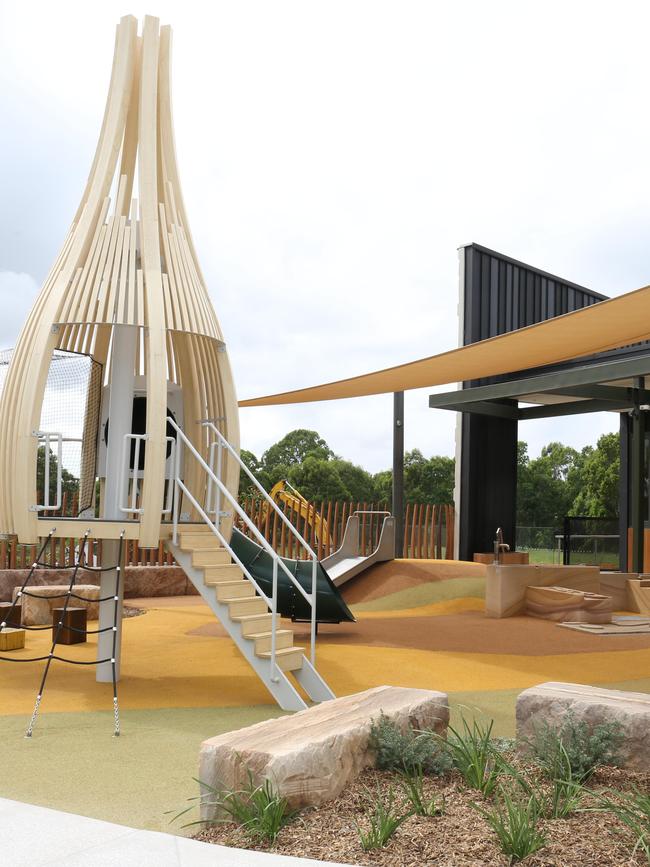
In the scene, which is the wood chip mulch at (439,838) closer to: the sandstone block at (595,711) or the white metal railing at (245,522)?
the sandstone block at (595,711)

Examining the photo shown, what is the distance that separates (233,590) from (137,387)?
2.39m

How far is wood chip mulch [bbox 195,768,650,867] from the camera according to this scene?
3082mm

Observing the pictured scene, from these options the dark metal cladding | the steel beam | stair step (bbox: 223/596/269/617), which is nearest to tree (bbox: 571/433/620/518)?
the dark metal cladding

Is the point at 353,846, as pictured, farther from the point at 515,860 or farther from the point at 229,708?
the point at 229,708

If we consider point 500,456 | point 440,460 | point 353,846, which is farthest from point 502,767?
point 440,460

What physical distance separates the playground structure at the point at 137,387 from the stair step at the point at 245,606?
0.01 m

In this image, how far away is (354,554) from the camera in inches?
580

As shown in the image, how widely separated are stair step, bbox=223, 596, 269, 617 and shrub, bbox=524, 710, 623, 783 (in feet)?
9.78

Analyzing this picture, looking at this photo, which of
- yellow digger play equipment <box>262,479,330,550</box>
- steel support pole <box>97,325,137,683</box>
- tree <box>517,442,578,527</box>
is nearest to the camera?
steel support pole <box>97,325,137,683</box>

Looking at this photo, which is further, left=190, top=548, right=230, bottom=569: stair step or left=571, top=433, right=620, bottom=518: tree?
left=571, top=433, right=620, bottom=518: tree

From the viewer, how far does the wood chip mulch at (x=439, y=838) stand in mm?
3082

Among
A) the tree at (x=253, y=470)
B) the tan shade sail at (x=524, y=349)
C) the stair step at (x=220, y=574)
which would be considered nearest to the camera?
the stair step at (x=220, y=574)

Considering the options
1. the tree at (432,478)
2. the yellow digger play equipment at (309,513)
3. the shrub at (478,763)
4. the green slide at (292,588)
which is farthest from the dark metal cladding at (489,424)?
the tree at (432,478)

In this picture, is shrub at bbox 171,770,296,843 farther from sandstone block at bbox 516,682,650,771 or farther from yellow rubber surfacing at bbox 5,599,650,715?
yellow rubber surfacing at bbox 5,599,650,715
